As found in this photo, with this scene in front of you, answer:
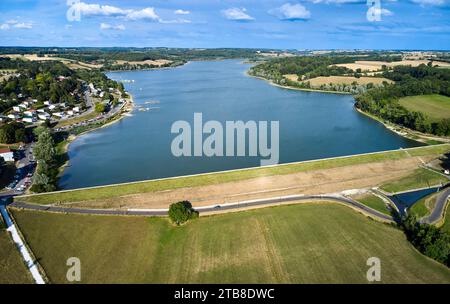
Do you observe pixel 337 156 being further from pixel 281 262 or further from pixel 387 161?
pixel 281 262

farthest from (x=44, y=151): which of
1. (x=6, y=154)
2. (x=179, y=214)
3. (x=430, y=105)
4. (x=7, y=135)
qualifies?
(x=430, y=105)

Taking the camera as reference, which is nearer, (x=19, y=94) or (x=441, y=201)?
(x=441, y=201)

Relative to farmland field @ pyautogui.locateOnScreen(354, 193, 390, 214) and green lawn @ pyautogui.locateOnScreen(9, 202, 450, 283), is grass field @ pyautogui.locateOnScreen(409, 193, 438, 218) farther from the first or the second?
green lawn @ pyautogui.locateOnScreen(9, 202, 450, 283)

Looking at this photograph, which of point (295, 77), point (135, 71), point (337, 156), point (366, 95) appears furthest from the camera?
point (135, 71)

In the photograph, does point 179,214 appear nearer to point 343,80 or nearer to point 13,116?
point 13,116
